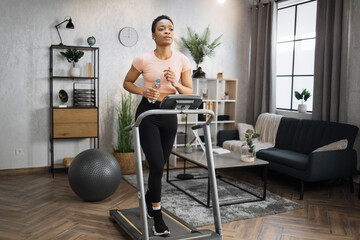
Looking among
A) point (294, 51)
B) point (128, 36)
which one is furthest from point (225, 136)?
point (128, 36)

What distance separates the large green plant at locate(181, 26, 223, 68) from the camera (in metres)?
5.91

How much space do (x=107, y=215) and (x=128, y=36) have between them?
303 centimetres

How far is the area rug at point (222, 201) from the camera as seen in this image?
3566 millimetres

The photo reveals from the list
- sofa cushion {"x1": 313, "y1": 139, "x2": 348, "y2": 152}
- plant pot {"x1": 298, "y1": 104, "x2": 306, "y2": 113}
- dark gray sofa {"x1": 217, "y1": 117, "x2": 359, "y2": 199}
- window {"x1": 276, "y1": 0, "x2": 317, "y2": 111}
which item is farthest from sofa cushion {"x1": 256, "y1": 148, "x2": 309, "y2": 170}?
window {"x1": 276, "y1": 0, "x2": 317, "y2": 111}

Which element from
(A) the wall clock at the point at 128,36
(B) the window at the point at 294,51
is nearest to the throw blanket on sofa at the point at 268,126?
→ (B) the window at the point at 294,51

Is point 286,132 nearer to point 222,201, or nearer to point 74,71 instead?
point 222,201

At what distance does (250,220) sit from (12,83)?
3675 millimetres

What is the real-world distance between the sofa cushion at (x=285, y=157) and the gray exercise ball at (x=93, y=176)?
6.83 ft

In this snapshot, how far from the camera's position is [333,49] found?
191 inches

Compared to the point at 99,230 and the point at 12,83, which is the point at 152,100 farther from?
the point at 12,83

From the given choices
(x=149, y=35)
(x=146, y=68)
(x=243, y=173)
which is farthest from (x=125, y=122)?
(x=146, y=68)

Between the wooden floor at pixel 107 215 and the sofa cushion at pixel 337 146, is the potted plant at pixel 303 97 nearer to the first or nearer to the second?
the sofa cushion at pixel 337 146

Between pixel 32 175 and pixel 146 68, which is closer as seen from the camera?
pixel 146 68

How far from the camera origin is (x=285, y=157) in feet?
15.2
